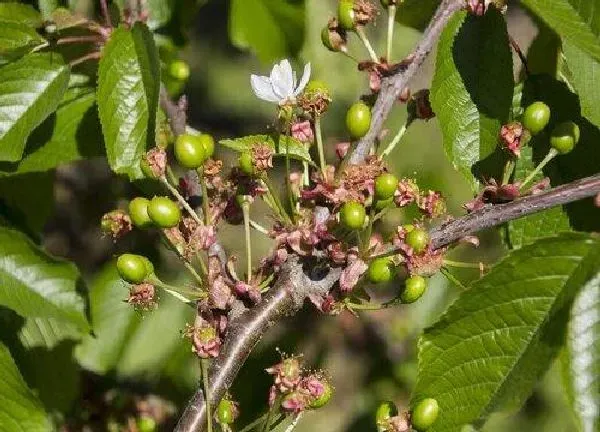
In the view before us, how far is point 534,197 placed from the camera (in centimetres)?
145

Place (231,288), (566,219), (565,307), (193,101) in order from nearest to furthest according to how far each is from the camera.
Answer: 1. (565,307)
2. (231,288)
3. (566,219)
4. (193,101)

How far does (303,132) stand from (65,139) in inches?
25.2

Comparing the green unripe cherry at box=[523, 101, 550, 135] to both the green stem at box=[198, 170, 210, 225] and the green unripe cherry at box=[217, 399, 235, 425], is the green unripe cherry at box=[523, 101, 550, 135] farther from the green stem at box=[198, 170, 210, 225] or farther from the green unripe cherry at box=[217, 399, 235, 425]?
the green unripe cherry at box=[217, 399, 235, 425]

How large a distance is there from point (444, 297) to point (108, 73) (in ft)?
5.45

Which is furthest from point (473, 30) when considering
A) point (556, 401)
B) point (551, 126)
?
point (556, 401)

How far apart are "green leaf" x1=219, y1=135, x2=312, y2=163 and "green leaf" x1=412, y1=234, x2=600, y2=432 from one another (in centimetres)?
42

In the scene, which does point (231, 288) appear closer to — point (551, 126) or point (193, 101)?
point (551, 126)

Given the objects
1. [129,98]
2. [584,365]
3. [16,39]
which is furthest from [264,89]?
[584,365]

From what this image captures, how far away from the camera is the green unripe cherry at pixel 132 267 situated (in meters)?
1.59

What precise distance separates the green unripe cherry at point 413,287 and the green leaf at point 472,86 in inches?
8.6

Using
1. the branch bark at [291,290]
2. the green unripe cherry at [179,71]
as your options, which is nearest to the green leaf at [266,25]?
the green unripe cherry at [179,71]

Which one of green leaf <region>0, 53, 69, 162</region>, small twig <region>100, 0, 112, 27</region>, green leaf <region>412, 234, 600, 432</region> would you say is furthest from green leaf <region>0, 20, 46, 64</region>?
green leaf <region>412, 234, 600, 432</region>

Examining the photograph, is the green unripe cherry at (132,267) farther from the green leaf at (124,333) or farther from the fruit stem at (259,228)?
the green leaf at (124,333)

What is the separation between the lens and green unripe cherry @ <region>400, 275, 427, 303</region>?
1529 mm
